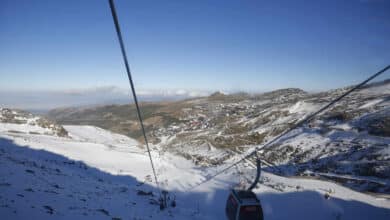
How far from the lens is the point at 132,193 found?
20.4m

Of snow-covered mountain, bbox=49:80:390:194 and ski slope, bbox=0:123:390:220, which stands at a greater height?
ski slope, bbox=0:123:390:220

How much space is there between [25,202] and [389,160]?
114 ft

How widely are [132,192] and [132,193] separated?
0.46 meters

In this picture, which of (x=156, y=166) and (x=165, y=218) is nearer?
(x=165, y=218)

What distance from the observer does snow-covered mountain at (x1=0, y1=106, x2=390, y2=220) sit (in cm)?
1262

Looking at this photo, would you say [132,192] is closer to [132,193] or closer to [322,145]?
[132,193]

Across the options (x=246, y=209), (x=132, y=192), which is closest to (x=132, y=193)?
(x=132, y=192)

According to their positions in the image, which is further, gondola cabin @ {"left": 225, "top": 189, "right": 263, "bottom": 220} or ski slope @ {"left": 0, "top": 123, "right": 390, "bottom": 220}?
ski slope @ {"left": 0, "top": 123, "right": 390, "bottom": 220}

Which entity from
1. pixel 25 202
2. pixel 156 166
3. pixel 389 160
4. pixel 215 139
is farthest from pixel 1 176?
pixel 215 139

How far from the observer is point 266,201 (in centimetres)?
1956

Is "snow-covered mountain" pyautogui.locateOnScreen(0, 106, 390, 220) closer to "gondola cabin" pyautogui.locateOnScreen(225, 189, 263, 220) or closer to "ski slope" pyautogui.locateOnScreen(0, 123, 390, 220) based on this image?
"ski slope" pyautogui.locateOnScreen(0, 123, 390, 220)

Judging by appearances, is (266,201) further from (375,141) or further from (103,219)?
(375,141)

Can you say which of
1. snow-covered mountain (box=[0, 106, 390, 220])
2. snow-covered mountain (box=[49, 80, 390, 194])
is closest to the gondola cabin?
snow-covered mountain (box=[0, 106, 390, 220])

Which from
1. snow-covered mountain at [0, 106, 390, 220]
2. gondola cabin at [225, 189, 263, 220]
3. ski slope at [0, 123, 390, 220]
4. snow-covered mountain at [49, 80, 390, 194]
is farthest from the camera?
snow-covered mountain at [49, 80, 390, 194]
